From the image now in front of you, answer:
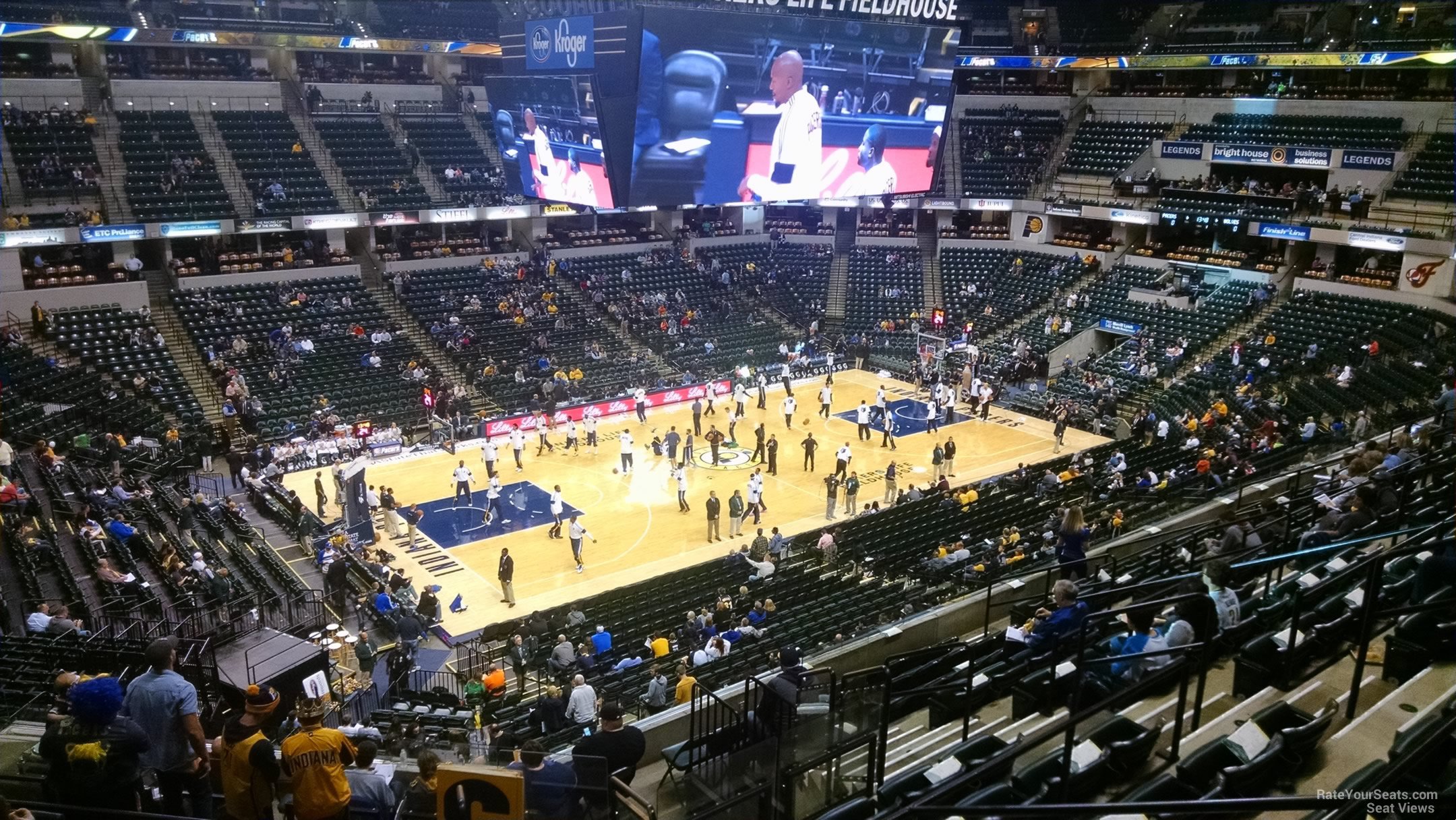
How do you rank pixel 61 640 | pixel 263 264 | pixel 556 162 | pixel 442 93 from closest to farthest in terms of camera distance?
pixel 61 640 < pixel 556 162 < pixel 263 264 < pixel 442 93

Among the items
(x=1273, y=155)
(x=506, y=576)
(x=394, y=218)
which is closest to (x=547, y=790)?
(x=506, y=576)

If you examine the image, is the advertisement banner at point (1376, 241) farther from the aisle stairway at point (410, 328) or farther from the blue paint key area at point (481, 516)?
the aisle stairway at point (410, 328)

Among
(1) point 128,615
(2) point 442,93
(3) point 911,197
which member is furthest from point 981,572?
(2) point 442,93

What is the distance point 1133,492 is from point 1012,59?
3186 centimetres

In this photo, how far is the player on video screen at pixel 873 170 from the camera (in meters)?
33.1

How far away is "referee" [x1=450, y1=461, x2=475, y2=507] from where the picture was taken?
25.3m

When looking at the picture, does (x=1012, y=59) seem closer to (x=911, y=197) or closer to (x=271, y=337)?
(x=911, y=197)

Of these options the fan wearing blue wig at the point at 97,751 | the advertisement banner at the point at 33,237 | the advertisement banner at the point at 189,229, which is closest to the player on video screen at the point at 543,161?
the advertisement banner at the point at 189,229

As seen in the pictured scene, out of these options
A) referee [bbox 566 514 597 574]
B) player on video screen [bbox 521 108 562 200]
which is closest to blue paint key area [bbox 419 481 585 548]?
referee [bbox 566 514 597 574]

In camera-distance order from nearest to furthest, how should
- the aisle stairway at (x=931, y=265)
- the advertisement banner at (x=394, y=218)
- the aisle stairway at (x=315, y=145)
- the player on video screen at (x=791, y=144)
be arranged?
the player on video screen at (x=791, y=144) < the advertisement banner at (x=394, y=218) < the aisle stairway at (x=315, y=145) < the aisle stairway at (x=931, y=265)

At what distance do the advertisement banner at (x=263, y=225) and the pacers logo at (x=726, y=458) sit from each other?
56.3ft

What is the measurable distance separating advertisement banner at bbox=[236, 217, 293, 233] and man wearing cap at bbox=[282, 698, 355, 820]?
107ft

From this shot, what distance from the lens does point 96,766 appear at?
244 inches

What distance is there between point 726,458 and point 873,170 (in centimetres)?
1126
